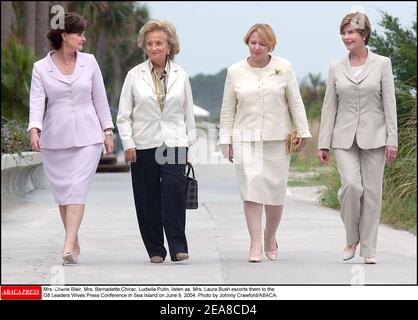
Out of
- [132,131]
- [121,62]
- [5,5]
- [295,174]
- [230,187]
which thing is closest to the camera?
[132,131]

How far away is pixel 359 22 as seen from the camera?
29.7 feet

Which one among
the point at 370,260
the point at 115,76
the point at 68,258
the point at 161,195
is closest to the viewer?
the point at 68,258

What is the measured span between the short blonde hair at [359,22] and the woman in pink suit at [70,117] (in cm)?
194

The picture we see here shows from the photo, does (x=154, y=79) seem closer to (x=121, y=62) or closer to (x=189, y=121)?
(x=189, y=121)

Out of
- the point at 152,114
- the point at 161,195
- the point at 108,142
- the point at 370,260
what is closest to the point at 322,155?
the point at 370,260

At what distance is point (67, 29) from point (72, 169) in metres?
1.07

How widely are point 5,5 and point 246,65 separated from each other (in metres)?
20.4

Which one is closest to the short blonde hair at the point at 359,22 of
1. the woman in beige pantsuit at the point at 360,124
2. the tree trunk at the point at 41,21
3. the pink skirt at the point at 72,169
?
the woman in beige pantsuit at the point at 360,124

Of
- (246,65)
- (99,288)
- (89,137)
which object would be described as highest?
(246,65)

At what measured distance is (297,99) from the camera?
914 cm

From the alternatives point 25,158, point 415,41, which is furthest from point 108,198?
point 415,41

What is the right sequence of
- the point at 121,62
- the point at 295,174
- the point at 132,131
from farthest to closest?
the point at 121,62
the point at 295,174
the point at 132,131

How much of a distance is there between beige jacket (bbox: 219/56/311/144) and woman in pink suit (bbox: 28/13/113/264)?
3.13 feet

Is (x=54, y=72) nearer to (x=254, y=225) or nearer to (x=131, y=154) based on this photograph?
(x=131, y=154)
